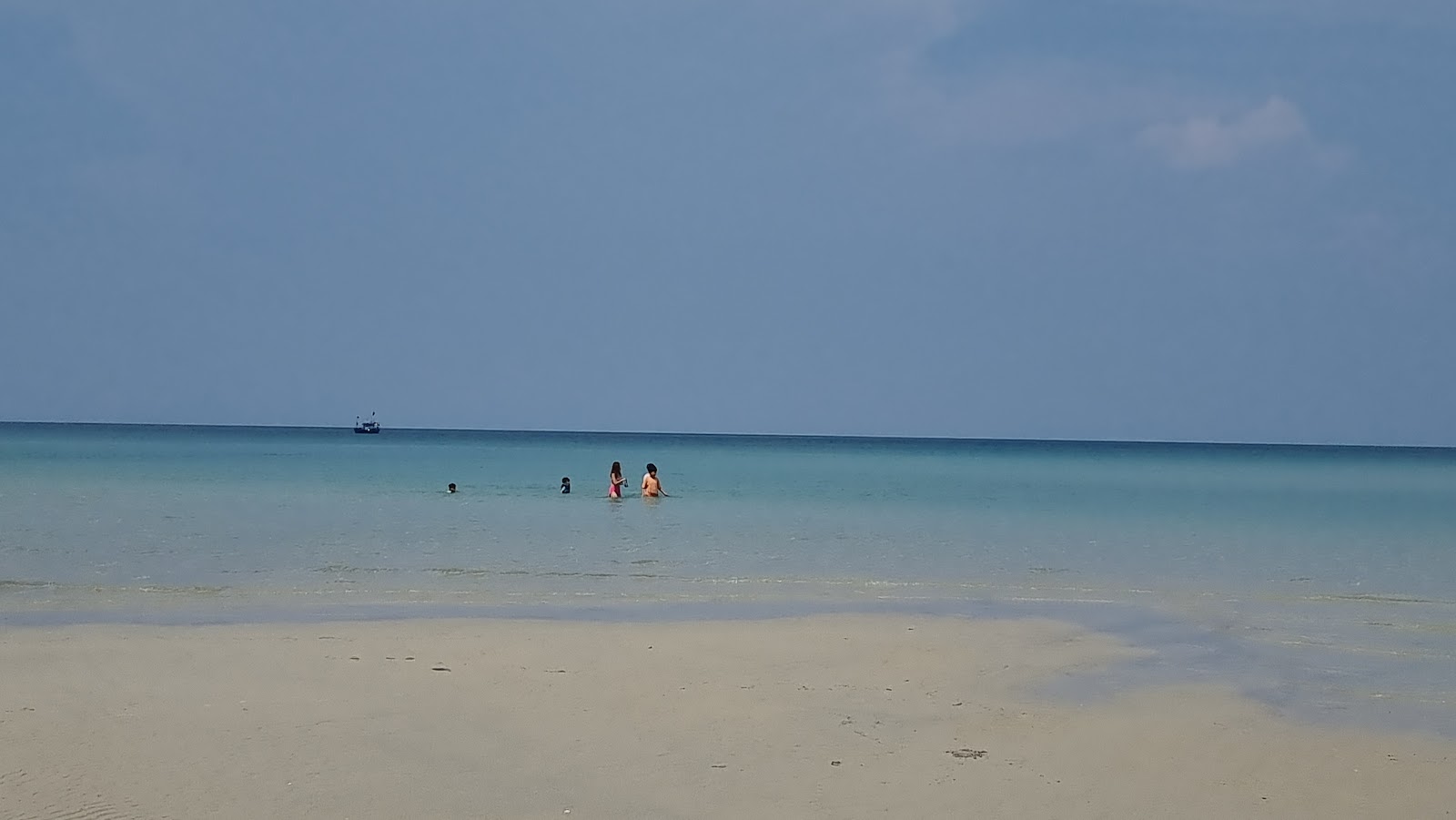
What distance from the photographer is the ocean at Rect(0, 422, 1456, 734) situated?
10688 mm

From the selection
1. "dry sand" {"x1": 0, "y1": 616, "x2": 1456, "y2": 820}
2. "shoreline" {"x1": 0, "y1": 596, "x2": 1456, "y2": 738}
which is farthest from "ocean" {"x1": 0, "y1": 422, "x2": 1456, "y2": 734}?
"dry sand" {"x1": 0, "y1": 616, "x2": 1456, "y2": 820}

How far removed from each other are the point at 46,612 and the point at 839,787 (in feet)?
27.7

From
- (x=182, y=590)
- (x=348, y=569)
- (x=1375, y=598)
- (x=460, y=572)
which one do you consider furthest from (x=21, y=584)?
(x=1375, y=598)

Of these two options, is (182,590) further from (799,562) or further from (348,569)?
(799,562)

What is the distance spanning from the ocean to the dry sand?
4.73 ft

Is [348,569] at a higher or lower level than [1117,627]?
higher

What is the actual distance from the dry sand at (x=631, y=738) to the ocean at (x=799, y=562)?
4.73 ft

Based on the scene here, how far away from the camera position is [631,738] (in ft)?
22.0

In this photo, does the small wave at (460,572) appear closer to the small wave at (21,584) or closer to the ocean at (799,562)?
the ocean at (799,562)

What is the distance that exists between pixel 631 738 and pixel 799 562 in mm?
9427

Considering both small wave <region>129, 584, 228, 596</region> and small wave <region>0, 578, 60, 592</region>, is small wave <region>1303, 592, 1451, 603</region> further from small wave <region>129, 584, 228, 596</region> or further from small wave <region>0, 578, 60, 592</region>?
small wave <region>0, 578, 60, 592</region>

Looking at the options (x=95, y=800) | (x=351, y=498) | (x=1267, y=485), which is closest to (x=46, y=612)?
(x=95, y=800)

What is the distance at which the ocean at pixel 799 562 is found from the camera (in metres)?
10.7

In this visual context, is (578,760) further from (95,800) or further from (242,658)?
(242,658)
